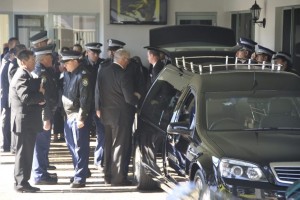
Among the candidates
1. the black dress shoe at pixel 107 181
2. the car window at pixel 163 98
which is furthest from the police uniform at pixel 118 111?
the car window at pixel 163 98

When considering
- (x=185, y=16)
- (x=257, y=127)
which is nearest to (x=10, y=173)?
(x=257, y=127)

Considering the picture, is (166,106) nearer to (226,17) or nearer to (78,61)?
(78,61)

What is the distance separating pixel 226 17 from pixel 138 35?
8.58 feet

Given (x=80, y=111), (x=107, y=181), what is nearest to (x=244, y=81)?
(x=80, y=111)

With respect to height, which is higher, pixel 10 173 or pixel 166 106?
pixel 166 106

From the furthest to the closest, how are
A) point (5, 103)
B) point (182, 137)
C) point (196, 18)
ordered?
point (196, 18)
point (5, 103)
point (182, 137)

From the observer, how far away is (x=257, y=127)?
621cm

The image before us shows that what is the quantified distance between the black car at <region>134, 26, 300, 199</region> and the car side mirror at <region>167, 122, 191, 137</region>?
0.04ft

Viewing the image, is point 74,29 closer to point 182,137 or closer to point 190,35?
point 190,35

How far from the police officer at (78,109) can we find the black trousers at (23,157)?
60 centimetres

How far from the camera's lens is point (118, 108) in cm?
841

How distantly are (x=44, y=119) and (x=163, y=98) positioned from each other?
1965mm

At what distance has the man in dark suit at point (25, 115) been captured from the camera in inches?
315

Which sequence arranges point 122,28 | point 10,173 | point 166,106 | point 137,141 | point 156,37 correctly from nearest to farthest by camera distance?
1. point 166,106
2. point 137,141
3. point 10,173
4. point 156,37
5. point 122,28
